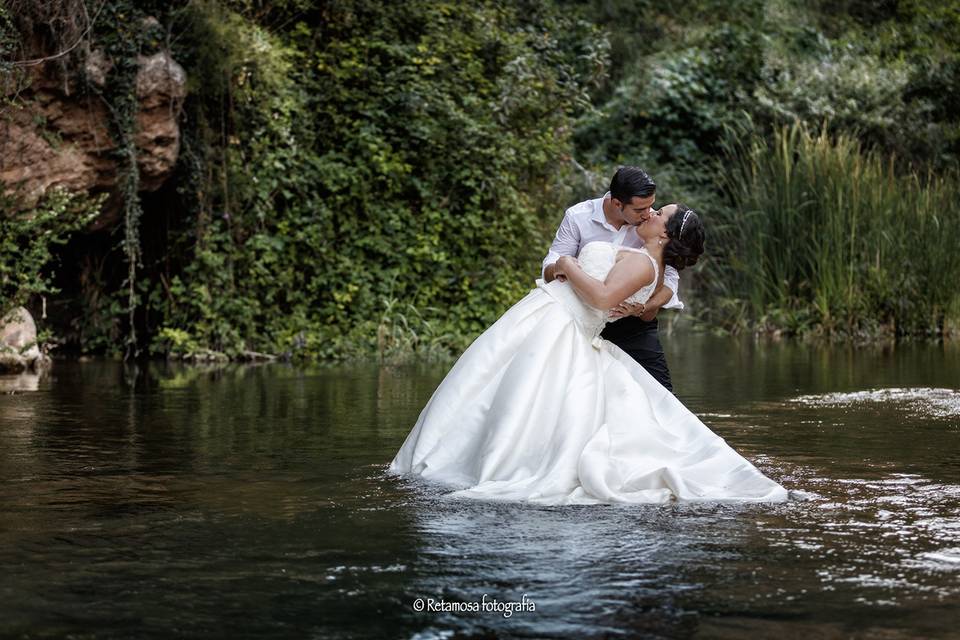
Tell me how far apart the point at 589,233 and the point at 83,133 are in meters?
7.79

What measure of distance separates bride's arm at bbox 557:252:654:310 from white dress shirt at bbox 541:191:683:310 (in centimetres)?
30

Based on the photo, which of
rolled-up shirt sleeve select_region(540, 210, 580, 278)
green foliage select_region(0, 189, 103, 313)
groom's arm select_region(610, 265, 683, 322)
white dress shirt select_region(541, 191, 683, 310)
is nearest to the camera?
groom's arm select_region(610, 265, 683, 322)

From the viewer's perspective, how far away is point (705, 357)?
1491cm

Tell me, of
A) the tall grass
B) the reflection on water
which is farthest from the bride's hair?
the tall grass

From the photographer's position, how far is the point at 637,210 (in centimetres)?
631

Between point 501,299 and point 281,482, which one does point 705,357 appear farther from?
point 281,482

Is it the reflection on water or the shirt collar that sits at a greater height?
the shirt collar

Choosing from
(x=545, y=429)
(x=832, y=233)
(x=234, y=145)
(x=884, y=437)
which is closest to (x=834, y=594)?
(x=545, y=429)

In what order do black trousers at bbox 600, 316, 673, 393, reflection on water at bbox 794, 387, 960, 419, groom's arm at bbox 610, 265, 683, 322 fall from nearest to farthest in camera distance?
groom's arm at bbox 610, 265, 683, 322
black trousers at bbox 600, 316, 673, 393
reflection on water at bbox 794, 387, 960, 419

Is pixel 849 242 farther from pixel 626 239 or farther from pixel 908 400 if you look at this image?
pixel 626 239

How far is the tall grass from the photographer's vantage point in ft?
58.2

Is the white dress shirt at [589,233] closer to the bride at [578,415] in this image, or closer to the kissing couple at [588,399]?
the kissing couple at [588,399]

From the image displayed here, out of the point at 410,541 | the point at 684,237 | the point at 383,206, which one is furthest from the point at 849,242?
the point at 410,541

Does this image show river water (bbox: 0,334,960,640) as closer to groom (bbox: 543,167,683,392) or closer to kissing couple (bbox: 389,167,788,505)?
kissing couple (bbox: 389,167,788,505)
